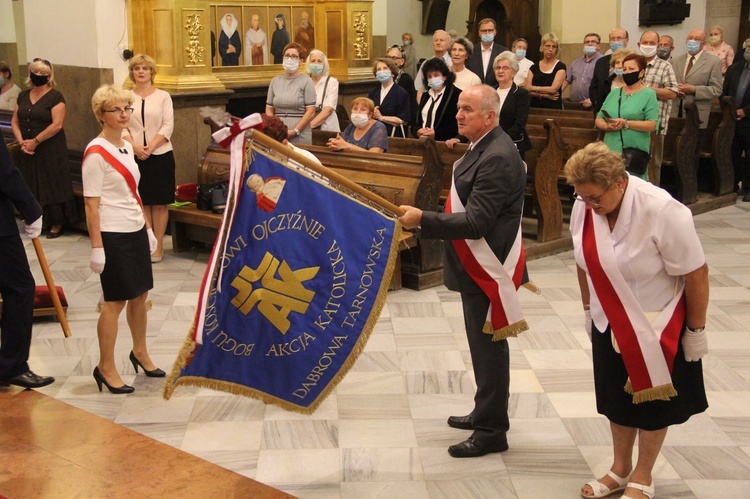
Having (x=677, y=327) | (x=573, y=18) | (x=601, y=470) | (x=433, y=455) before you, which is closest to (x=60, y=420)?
(x=433, y=455)

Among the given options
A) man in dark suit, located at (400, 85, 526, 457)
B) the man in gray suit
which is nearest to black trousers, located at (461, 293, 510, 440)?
man in dark suit, located at (400, 85, 526, 457)

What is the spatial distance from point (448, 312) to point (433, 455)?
7.67 ft

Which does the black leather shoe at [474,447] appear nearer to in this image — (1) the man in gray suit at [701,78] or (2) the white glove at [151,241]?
(2) the white glove at [151,241]

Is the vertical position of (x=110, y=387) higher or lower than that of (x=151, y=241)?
lower

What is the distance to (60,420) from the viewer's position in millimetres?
4816

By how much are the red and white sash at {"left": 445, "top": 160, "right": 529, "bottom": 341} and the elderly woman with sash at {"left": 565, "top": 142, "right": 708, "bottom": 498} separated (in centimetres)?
45

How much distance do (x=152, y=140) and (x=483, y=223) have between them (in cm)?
Result: 467

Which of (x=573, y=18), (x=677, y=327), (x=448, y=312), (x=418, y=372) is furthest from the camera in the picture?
(x=573, y=18)

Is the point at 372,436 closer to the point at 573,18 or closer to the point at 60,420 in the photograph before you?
the point at 60,420

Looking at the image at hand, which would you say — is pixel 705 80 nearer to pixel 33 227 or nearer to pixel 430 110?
pixel 430 110

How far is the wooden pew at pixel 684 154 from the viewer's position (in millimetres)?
9945

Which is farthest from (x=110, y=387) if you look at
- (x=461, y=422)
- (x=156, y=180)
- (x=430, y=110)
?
(x=430, y=110)

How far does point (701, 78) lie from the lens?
440 inches

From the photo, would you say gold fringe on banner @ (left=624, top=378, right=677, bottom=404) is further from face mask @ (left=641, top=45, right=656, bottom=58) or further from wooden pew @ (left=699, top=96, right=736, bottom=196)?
wooden pew @ (left=699, top=96, right=736, bottom=196)
